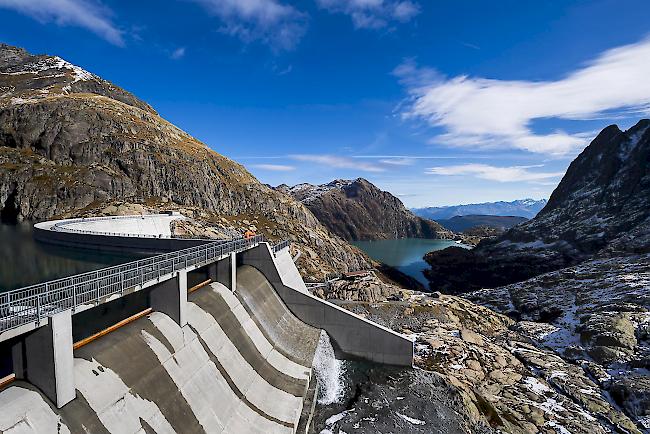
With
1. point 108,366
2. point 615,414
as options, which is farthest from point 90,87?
point 615,414

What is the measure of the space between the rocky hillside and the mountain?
4891 cm

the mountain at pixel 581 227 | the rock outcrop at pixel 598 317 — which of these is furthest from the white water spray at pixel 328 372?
the mountain at pixel 581 227

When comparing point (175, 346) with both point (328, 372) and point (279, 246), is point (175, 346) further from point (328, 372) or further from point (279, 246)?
point (279, 246)

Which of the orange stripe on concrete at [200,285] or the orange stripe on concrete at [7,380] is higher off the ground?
the orange stripe on concrete at [200,285]

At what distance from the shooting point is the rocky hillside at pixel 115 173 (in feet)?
341

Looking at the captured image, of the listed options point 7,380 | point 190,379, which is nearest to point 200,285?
point 190,379

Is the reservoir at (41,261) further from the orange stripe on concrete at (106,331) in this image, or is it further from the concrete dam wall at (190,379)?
the concrete dam wall at (190,379)

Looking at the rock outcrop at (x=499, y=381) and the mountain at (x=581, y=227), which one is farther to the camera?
the mountain at (x=581, y=227)

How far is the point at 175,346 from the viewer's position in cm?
2403

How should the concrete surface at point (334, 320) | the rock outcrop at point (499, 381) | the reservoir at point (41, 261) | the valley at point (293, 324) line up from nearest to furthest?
the valley at point (293, 324), the rock outcrop at point (499, 381), the concrete surface at point (334, 320), the reservoir at point (41, 261)

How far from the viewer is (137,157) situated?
11969cm

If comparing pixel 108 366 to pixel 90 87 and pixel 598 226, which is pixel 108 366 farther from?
pixel 90 87

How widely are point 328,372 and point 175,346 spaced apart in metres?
17.9

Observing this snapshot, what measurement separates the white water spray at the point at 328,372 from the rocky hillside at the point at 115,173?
42.7 m
